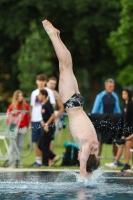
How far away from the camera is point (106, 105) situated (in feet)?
61.2

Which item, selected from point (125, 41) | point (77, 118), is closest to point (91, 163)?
point (77, 118)

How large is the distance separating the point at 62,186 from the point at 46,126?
16.7 feet

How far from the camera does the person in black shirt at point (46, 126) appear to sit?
1692cm

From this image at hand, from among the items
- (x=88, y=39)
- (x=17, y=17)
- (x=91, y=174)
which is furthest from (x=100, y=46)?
(x=91, y=174)

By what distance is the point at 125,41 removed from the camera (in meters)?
37.1

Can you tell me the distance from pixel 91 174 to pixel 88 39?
3465 centimetres

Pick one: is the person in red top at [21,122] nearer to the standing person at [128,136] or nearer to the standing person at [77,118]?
the standing person at [128,136]

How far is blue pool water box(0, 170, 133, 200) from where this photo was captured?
34.5 feet

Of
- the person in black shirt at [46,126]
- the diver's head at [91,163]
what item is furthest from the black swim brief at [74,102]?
the person in black shirt at [46,126]

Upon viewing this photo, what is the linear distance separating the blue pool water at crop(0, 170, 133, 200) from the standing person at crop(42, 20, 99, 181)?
1.26 feet

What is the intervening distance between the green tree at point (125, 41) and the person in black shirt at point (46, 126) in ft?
54.8

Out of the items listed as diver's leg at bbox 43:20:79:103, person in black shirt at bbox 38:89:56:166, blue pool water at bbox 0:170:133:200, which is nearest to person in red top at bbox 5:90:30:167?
person in black shirt at bbox 38:89:56:166

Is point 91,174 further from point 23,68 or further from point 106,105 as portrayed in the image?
point 23,68

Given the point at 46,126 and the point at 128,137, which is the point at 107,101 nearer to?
the point at 46,126
